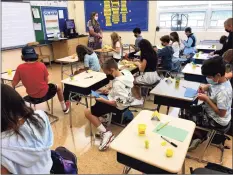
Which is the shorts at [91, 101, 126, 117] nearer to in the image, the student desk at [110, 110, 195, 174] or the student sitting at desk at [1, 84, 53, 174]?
the student desk at [110, 110, 195, 174]

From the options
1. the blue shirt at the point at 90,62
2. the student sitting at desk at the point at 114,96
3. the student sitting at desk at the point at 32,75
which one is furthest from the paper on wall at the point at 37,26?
the student sitting at desk at the point at 114,96

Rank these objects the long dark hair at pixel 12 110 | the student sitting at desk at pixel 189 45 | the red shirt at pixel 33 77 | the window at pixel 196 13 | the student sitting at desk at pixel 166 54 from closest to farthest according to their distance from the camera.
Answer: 1. the long dark hair at pixel 12 110
2. the red shirt at pixel 33 77
3. the student sitting at desk at pixel 166 54
4. the student sitting at desk at pixel 189 45
5. the window at pixel 196 13

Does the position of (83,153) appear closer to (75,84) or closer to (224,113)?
(75,84)

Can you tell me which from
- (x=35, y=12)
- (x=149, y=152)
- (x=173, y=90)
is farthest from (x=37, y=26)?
(x=149, y=152)

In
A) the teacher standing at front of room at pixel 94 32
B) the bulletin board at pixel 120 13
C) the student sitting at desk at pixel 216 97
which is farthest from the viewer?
the bulletin board at pixel 120 13

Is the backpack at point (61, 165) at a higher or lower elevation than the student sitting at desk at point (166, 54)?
lower

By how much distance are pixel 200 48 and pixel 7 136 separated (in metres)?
4.78

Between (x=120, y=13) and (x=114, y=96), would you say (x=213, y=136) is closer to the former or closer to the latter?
(x=114, y=96)

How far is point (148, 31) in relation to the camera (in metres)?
6.39

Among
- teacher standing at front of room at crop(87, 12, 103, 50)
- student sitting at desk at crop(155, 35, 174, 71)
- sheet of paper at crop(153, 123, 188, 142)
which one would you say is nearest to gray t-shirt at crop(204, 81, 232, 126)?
sheet of paper at crop(153, 123, 188, 142)

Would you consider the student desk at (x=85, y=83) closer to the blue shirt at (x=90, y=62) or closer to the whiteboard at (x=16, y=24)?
the blue shirt at (x=90, y=62)

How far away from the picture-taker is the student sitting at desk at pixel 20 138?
3.23 feet

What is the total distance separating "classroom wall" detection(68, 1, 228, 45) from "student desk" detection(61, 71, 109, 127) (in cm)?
403

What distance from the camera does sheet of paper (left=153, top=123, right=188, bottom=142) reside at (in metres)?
1.37
